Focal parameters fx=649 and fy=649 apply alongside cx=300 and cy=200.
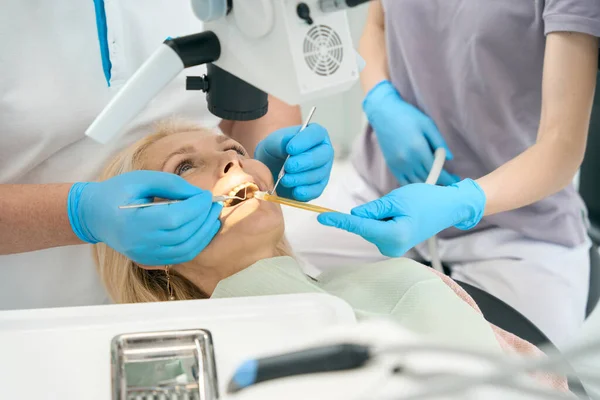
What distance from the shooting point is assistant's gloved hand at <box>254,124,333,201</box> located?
131cm

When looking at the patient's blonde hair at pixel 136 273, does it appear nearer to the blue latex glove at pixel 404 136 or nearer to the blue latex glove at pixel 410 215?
the blue latex glove at pixel 410 215

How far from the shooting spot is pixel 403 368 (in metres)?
0.61

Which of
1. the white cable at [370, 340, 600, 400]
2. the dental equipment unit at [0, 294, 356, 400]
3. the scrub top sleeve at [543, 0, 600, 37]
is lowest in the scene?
the dental equipment unit at [0, 294, 356, 400]

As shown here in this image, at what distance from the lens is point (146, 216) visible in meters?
1.10

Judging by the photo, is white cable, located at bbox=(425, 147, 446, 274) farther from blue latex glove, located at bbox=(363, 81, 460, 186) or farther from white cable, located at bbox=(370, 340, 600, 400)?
white cable, located at bbox=(370, 340, 600, 400)

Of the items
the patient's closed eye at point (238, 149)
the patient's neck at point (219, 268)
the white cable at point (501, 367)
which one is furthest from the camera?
the patient's closed eye at point (238, 149)

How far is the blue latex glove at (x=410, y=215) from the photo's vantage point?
1213mm

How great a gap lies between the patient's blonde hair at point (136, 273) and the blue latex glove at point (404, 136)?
48 centimetres

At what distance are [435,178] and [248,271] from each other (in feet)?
1.89

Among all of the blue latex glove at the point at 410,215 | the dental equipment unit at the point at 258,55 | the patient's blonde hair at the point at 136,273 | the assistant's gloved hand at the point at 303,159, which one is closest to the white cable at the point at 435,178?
the blue latex glove at the point at 410,215

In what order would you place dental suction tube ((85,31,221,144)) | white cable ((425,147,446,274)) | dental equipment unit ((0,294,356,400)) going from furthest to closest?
white cable ((425,147,446,274)) < dental suction tube ((85,31,221,144)) < dental equipment unit ((0,294,356,400))

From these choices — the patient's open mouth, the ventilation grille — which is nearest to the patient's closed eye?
the patient's open mouth

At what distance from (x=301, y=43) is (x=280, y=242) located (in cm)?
74

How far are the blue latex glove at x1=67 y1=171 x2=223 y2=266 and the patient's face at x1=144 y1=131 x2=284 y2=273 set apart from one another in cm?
9
